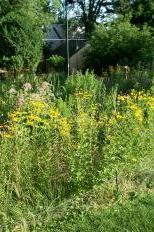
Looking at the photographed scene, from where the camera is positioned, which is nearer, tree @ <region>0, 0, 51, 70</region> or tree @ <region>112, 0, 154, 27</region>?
tree @ <region>0, 0, 51, 70</region>

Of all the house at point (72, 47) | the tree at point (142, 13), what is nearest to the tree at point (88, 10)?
the house at point (72, 47)

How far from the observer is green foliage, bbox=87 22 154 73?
2398 cm

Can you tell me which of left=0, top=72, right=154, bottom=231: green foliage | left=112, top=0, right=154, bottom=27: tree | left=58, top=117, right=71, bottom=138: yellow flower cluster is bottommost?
left=0, top=72, right=154, bottom=231: green foliage

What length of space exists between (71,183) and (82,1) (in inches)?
2075

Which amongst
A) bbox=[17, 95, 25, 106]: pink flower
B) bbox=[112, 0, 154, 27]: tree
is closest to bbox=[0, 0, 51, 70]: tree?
bbox=[112, 0, 154, 27]: tree

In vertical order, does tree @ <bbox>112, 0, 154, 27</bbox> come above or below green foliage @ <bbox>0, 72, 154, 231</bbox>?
above

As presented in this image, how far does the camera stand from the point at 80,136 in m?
5.88

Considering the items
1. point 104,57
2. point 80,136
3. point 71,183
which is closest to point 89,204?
point 71,183

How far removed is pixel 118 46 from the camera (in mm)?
25141

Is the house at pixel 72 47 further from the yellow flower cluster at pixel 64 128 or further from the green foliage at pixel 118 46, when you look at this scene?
the yellow flower cluster at pixel 64 128

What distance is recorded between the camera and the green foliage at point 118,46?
78.7 feet

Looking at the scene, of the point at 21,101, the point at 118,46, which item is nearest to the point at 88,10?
the point at 118,46

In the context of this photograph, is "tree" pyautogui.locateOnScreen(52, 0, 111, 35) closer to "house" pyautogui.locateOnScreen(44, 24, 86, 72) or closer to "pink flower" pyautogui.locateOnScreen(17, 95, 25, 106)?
"house" pyautogui.locateOnScreen(44, 24, 86, 72)

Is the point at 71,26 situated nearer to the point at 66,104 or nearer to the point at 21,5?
the point at 21,5
